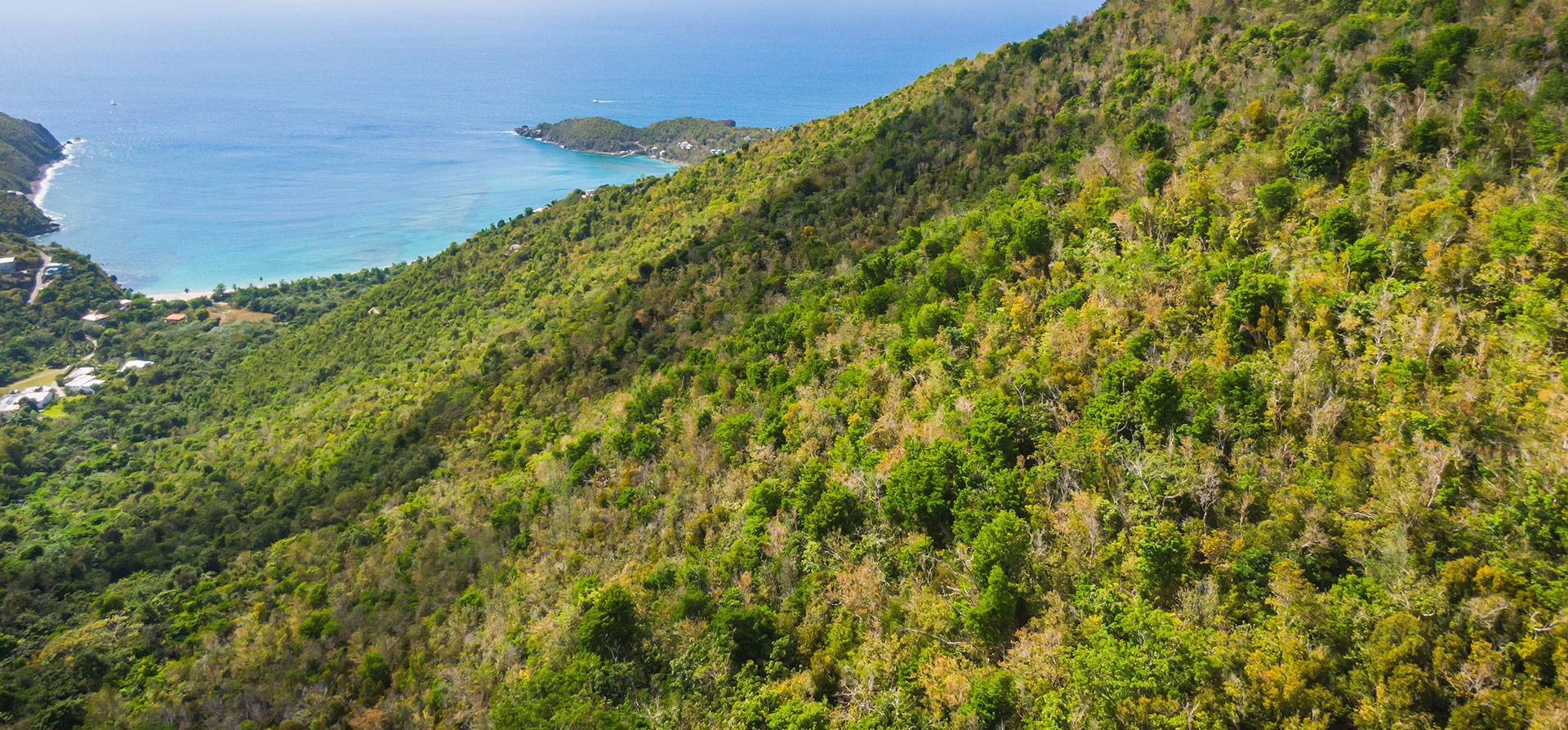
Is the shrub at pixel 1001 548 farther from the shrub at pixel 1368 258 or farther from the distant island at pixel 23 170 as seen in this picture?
the distant island at pixel 23 170

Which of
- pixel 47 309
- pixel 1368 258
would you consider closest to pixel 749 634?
pixel 1368 258

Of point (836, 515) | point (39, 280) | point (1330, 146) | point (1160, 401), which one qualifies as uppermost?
point (39, 280)

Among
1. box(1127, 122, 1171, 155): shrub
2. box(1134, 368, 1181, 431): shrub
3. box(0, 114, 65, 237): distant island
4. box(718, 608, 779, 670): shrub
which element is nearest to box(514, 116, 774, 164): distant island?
box(0, 114, 65, 237): distant island

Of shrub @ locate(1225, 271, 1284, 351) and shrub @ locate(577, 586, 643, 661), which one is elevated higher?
shrub @ locate(1225, 271, 1284, 351)

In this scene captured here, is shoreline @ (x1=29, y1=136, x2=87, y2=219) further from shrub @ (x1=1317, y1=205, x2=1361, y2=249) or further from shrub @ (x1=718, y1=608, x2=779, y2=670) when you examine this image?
shrub @ (x1=1317, y1=205, x2=1361, y2=249)

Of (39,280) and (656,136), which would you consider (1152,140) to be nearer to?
(39,280)
